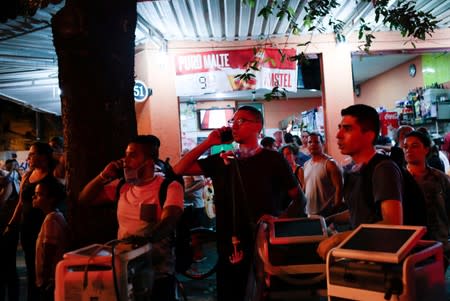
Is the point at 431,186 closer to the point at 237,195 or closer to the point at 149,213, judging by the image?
the point at 237,195

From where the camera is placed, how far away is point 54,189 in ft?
13.9

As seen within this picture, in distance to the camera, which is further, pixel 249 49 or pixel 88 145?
pixel 249 49

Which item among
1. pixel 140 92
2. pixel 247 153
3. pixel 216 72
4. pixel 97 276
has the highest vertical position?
pixel 216 72

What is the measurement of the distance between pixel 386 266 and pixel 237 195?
1550mm

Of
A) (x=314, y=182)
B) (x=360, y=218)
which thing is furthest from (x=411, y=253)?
(x=314, y=182)

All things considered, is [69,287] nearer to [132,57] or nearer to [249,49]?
[132,57]

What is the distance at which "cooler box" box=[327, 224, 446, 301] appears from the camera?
1.96 metres

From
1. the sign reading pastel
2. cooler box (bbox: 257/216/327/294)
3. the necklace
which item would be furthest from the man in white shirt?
the sign reading pastel

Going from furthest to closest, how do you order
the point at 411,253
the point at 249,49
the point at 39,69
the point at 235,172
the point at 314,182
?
the point at 39,69 < the point at 249,49 < the point at 314,182 < the point at 235,172 < the point at 411,253

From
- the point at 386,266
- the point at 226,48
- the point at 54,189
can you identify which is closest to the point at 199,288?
the point at 54,189

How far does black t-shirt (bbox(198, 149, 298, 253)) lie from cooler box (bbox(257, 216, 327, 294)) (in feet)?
2.00

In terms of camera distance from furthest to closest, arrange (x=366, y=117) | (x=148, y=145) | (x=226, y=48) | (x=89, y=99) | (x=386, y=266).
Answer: (x=226, y=48) < (x=89, y=99) < (x=148, y=145) < (x=366, y=117) < (x=386, y=266)

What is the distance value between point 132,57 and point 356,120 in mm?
2142

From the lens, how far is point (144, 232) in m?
3.06
